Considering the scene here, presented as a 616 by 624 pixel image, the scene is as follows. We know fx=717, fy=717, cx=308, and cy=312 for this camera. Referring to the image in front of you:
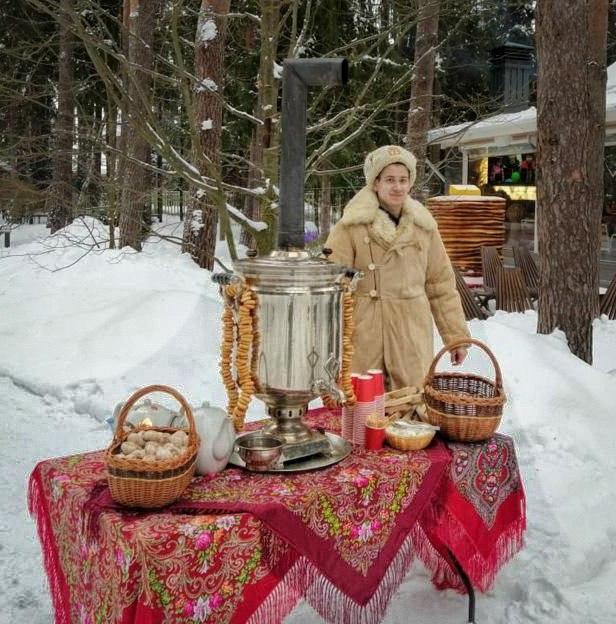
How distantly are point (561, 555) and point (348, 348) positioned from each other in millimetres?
1689

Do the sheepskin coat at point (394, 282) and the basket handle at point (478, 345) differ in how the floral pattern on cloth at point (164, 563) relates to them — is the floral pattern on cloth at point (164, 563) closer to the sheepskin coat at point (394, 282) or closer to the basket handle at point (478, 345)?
the basket handle at point (478, 345)

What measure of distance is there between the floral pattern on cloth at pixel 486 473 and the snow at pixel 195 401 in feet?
1.73

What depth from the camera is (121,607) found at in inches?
70.9

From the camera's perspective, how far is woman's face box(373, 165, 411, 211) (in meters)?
3.26

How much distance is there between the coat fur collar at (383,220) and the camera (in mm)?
3299

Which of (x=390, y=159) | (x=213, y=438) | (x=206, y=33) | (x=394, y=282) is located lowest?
(x=213, y=438)

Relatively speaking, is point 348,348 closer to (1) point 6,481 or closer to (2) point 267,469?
(2) point 267,469

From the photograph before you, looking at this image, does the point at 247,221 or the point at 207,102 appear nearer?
the point at 247,221

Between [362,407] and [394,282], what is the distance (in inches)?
39.1

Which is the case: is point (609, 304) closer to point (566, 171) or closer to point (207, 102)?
point (566, 171)

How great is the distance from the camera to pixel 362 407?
8.41ft

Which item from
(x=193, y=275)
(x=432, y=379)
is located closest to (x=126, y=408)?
(x=432, y=379)

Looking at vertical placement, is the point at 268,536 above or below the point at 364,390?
below

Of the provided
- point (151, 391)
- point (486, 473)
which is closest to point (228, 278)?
point (151, 391)
